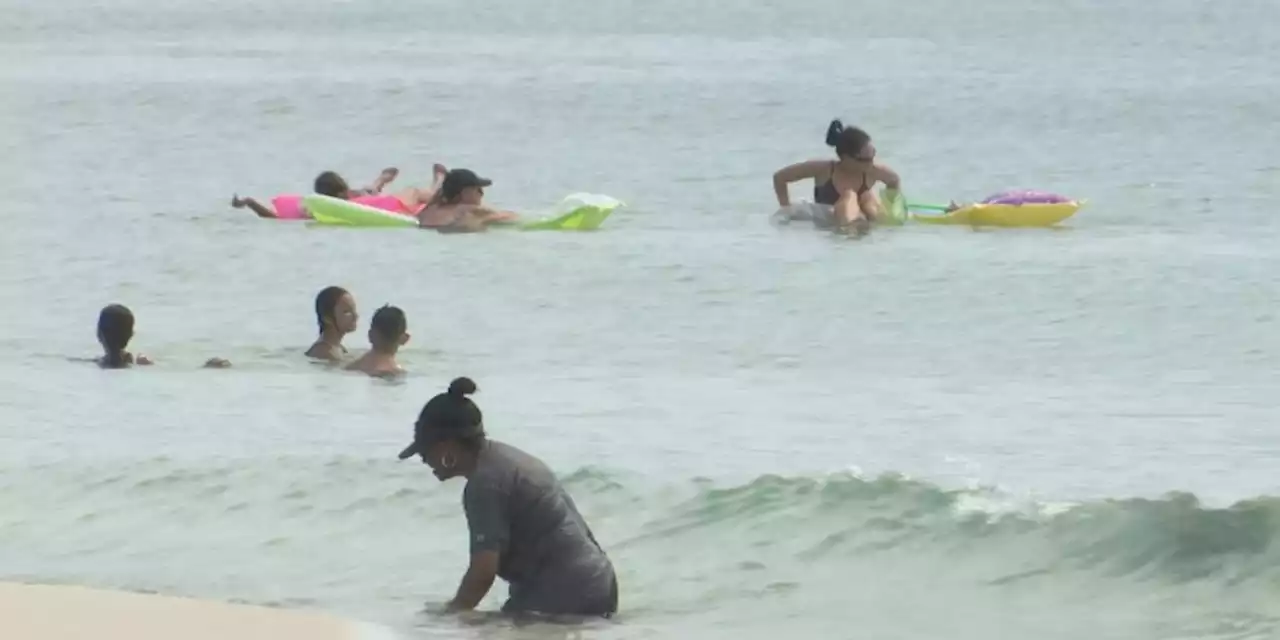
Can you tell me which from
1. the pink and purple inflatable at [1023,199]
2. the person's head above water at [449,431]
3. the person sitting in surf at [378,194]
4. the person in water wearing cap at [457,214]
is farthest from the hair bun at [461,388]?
the pink and purple inflatable at [1023,199]

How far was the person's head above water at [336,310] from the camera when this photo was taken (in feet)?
46.8

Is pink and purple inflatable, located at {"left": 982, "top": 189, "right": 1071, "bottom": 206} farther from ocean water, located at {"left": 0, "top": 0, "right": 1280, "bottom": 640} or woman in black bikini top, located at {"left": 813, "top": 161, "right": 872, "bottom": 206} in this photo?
woman in black bikini top, located at {"left": 813, "top": 161, "right": 872, "bottom": 206}

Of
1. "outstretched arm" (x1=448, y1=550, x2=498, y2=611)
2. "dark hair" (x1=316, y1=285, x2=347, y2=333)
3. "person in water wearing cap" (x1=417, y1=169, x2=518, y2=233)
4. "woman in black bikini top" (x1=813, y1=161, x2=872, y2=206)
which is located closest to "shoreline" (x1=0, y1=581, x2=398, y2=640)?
"outstretched arm" (x1=448, y1=550, x2=498, y2=611)

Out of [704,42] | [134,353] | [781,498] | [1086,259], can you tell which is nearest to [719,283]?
[1086,259]

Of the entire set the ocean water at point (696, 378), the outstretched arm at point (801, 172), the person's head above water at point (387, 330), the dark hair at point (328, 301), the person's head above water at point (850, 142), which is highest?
the person's head above water at point (850, 142)

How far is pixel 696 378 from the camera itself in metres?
14.9

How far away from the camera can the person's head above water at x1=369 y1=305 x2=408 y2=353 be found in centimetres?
1413

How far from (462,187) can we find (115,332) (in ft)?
22.2

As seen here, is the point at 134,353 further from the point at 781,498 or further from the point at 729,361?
the point at 781,498

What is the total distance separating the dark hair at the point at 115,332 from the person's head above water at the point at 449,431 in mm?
6957

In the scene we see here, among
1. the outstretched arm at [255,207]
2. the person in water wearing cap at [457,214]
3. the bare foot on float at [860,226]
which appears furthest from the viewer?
the outstretched arm at [255,207]

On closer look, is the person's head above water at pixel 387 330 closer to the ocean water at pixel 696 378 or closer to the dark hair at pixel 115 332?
the ocean water at pixel 696 378

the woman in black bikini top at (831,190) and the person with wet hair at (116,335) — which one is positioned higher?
the woman in black bikini top at (831,190)

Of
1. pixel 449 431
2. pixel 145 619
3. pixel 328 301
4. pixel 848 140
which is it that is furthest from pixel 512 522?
pixel 848 140
